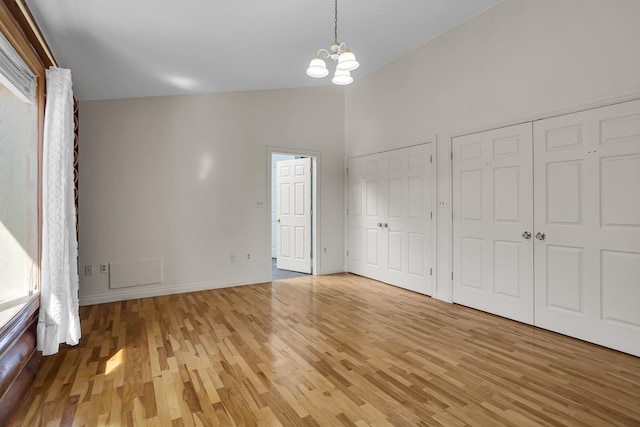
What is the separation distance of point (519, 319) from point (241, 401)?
2.81m

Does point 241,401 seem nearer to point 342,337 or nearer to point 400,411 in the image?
point 400,411

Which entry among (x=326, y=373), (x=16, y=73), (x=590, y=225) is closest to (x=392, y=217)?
(x=590, y=225)

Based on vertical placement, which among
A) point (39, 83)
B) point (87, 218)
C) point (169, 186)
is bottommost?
point (87, 218)

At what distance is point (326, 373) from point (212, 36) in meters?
2.97

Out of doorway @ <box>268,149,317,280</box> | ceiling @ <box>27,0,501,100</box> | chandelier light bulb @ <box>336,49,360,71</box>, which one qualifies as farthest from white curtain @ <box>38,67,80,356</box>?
doorway @ <box>268,149,317,280</box>

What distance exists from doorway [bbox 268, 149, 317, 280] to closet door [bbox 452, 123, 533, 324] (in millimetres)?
2434

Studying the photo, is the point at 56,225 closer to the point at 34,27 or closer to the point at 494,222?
the point at 34,27

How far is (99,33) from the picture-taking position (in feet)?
8.29

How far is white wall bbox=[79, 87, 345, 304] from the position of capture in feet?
13.2

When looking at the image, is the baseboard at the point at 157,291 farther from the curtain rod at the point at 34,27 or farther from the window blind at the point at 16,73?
the curtain rod at the point at 34,27

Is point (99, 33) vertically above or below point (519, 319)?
above

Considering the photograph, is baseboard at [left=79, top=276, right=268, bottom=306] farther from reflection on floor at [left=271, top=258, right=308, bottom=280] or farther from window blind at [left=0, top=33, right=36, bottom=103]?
window blind at [left=0, top=33, right=36, bottom=103]

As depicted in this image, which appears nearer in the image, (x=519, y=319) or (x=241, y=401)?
(x=241, y=401)

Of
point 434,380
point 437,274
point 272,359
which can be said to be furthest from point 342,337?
point 437,274
